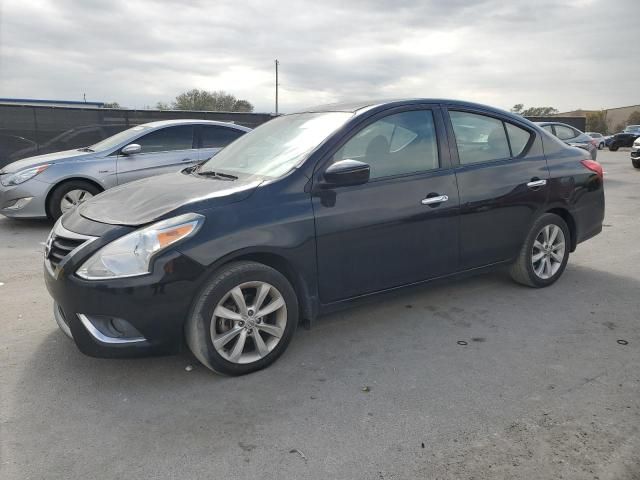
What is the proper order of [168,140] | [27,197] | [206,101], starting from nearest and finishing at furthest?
[27,197], [168,140], [206,101]

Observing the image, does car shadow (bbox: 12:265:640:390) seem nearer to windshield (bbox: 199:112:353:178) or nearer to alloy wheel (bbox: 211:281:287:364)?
alloy wheel (bbox: 211:281:287:364)

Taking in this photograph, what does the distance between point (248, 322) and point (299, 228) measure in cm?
65

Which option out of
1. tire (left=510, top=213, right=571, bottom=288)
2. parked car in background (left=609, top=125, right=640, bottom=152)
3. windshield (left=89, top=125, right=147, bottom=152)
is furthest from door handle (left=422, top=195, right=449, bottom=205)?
parked car in background (left=609, top=125, right=640, bottom=152)

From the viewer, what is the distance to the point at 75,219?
3363 millimetres

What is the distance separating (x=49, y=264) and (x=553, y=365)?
317cm

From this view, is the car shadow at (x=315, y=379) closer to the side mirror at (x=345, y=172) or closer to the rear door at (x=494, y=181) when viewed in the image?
the rear door at (x=494, y=181)

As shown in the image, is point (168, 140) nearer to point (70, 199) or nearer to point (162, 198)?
point (70, 199)

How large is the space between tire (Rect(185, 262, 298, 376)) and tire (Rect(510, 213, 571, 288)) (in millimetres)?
2314

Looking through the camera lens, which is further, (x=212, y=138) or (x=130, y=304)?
(x=212, y=138)

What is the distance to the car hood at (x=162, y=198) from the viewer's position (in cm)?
305

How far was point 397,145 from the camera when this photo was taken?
12.4 ft

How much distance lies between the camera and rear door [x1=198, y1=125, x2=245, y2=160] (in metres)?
8.16

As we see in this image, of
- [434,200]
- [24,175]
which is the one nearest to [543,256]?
[434,200]

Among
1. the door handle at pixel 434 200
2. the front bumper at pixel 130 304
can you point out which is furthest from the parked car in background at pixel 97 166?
the door handle at pixel 434 200
